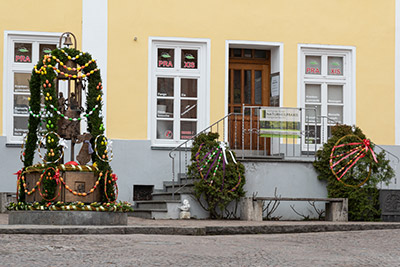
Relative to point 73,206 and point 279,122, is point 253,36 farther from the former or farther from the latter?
point 73,206

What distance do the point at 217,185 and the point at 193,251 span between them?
6.35 metres

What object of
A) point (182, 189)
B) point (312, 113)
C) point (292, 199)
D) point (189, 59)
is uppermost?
point (189, 59)

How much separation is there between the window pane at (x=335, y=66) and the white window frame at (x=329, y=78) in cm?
8

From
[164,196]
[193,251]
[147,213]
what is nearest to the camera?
[193,251]

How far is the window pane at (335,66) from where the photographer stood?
65.1 feet

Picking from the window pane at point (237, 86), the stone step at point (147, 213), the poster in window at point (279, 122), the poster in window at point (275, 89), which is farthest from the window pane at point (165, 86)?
the stone step at point (147, 213)

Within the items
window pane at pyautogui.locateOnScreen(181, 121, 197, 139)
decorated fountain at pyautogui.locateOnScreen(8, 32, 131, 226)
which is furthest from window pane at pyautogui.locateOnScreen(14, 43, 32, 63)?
decorated fountain at pyautogui.locateOnScreen(8, 32, 131, 226)

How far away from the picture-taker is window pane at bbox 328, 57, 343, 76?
19844mm

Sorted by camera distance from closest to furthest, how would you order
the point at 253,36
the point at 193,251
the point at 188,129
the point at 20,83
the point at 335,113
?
the point at 193,251
the point at 20,83
the point at 188,129
the point at 253,36
the point at 335,113

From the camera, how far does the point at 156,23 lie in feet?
62.3

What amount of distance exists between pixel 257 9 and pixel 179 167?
4.11 m

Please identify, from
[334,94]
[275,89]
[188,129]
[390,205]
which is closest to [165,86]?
[188,129]

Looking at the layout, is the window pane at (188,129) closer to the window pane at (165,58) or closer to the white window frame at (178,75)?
the white window frame at (178,75)

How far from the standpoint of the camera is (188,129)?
62.7 ft
